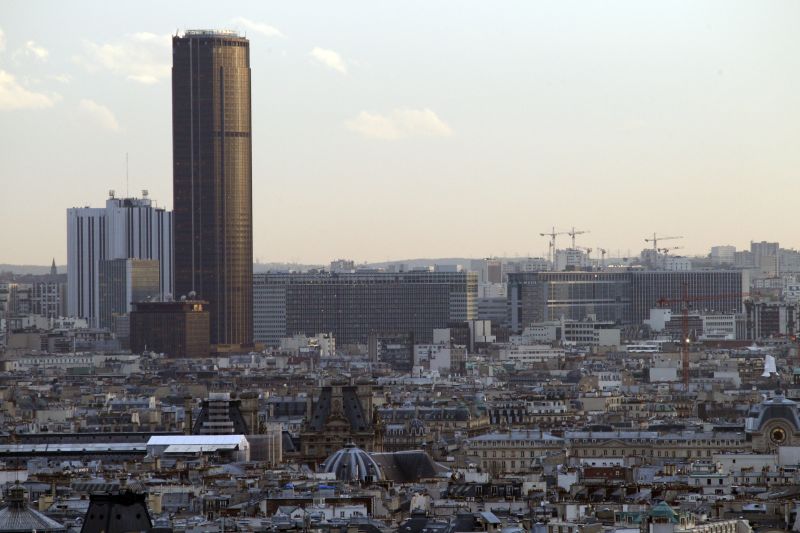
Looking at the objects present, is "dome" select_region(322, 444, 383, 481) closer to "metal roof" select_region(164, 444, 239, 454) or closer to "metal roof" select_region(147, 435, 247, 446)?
"metal roof" select_region(164, 444, 239, 454)

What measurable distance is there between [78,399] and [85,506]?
92831mm

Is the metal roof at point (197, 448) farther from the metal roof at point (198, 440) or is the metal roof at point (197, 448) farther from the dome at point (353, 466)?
the dome at point (353, 466)

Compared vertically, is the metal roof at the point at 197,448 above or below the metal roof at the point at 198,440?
below

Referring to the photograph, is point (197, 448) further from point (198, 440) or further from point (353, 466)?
point (353, 466)

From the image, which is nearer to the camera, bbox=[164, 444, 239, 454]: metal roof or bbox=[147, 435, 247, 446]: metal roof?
bbox=[164, 444, 239, 454]: metal roof

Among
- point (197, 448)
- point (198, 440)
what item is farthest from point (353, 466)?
point (198, 440)

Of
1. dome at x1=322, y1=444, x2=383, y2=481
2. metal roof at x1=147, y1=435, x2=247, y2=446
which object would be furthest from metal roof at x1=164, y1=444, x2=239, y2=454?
dome at x1=322, y1=444, x2=383, y2=481

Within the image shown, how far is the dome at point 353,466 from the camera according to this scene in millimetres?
103500

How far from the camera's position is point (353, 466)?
105062 mm

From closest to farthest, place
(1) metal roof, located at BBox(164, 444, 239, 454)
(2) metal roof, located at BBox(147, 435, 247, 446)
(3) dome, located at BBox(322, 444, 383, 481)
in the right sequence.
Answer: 1. (3) dome, located at BBox(322, 444, 383, 481)
2. (1) metal roof, located at BBox(164, 444, 239, 454)
3. (2) metal roof, located at BBox(147, 435, 247, 446)

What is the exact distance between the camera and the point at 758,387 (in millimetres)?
174250

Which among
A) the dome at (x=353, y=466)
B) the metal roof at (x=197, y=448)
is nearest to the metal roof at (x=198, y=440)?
the metal roof at (x=197, y=448)

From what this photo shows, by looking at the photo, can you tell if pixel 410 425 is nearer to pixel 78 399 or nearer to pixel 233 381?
pixel 78 399

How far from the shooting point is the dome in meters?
104
